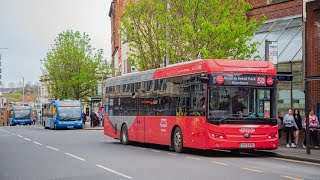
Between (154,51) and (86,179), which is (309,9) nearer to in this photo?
(154,51)

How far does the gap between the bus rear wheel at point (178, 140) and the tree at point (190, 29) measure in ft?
24.8

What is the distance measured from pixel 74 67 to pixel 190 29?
159 feet

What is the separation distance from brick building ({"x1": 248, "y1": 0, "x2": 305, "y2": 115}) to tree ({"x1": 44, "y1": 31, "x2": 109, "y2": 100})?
42.0 metres

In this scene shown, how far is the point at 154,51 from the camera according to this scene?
119 ft

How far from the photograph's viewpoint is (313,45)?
26.2 metres

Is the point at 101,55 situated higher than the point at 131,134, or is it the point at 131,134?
the point at 101,55

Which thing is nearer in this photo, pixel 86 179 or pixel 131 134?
pixel 86 179

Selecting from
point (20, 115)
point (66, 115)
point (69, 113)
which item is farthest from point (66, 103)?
point (20, 115)

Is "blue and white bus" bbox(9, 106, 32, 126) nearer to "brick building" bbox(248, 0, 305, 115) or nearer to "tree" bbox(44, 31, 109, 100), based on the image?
"tree" bbox(44, 31, 109, 100)

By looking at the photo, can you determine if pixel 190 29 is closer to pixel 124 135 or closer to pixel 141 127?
pixel 124 135

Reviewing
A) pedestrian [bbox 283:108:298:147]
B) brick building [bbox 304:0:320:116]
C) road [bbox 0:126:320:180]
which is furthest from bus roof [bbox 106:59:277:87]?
brick building [bbox 304:0:320:116]

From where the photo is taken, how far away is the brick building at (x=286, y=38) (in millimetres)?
28891

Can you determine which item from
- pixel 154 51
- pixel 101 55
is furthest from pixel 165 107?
pixel 101 55

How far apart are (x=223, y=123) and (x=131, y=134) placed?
26.9 feet
